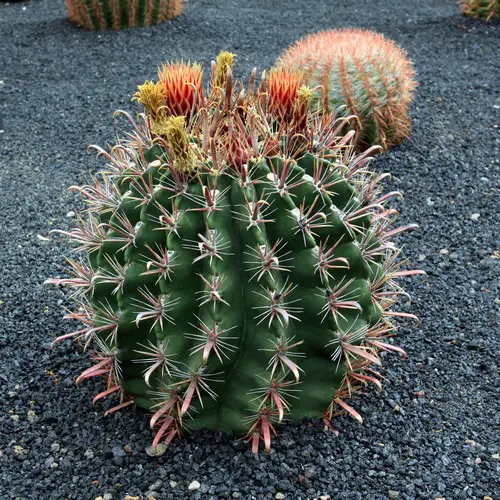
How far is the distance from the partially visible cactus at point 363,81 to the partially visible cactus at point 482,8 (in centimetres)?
349

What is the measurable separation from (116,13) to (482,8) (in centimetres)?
422

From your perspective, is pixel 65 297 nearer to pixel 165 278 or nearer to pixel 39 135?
pixel 165 278

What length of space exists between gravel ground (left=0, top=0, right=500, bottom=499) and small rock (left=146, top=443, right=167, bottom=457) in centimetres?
2

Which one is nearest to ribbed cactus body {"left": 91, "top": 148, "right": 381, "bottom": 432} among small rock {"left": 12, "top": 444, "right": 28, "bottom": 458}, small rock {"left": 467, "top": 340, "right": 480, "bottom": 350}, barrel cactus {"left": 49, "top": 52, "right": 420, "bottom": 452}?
barrel cactus {"left": 49, "top": 52, "right": 420, "bottom": 452}

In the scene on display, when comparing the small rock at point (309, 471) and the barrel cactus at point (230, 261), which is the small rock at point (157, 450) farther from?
the small rock at point (309, 471)

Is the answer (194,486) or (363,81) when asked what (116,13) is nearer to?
(363,81)

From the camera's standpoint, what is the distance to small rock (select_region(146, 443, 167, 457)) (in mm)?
2671

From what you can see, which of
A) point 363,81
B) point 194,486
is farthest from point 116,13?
point 194,486

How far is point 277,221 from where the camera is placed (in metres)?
2.42

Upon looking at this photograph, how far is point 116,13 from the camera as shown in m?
8.30

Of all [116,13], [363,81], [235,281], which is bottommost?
[116,13]

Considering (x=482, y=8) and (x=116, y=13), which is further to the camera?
(x=482, y=8)

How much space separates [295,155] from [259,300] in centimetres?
52

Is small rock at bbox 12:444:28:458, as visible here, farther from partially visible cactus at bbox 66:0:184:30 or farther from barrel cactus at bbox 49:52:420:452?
partially visible cactus at bbox 66:0:184:30
